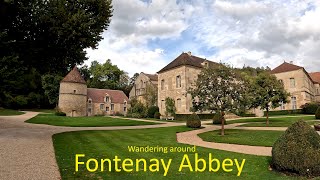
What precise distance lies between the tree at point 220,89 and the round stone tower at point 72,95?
2665cm

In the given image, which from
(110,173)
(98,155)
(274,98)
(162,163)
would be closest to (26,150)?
(98,155)

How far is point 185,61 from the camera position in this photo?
32.7 m

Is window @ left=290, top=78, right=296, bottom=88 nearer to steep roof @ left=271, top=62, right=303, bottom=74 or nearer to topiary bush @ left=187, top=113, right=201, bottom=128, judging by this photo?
steep roof @ left=271, top=62, right=303, bottom=74

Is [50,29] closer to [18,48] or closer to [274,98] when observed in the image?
[18,48]

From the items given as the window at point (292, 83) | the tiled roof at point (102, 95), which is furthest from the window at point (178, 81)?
the window at point (292, 83)

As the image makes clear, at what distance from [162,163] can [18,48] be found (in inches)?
314

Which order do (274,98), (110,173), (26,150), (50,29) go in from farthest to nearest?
(274,98), (50,29), (26,150), (110,173)

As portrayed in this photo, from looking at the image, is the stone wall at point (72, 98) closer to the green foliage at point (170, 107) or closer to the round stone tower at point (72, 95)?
the round stone tower at point (72, 95)

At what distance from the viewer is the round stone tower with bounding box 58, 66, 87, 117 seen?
3659cm

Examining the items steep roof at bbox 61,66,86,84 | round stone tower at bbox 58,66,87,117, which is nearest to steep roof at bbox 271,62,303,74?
round stone tower at bbox 58,66,87,117

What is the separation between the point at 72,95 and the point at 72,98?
43cm

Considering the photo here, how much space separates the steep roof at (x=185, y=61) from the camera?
108 feet

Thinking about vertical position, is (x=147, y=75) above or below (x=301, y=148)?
above

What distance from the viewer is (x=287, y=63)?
42000 millimetres
